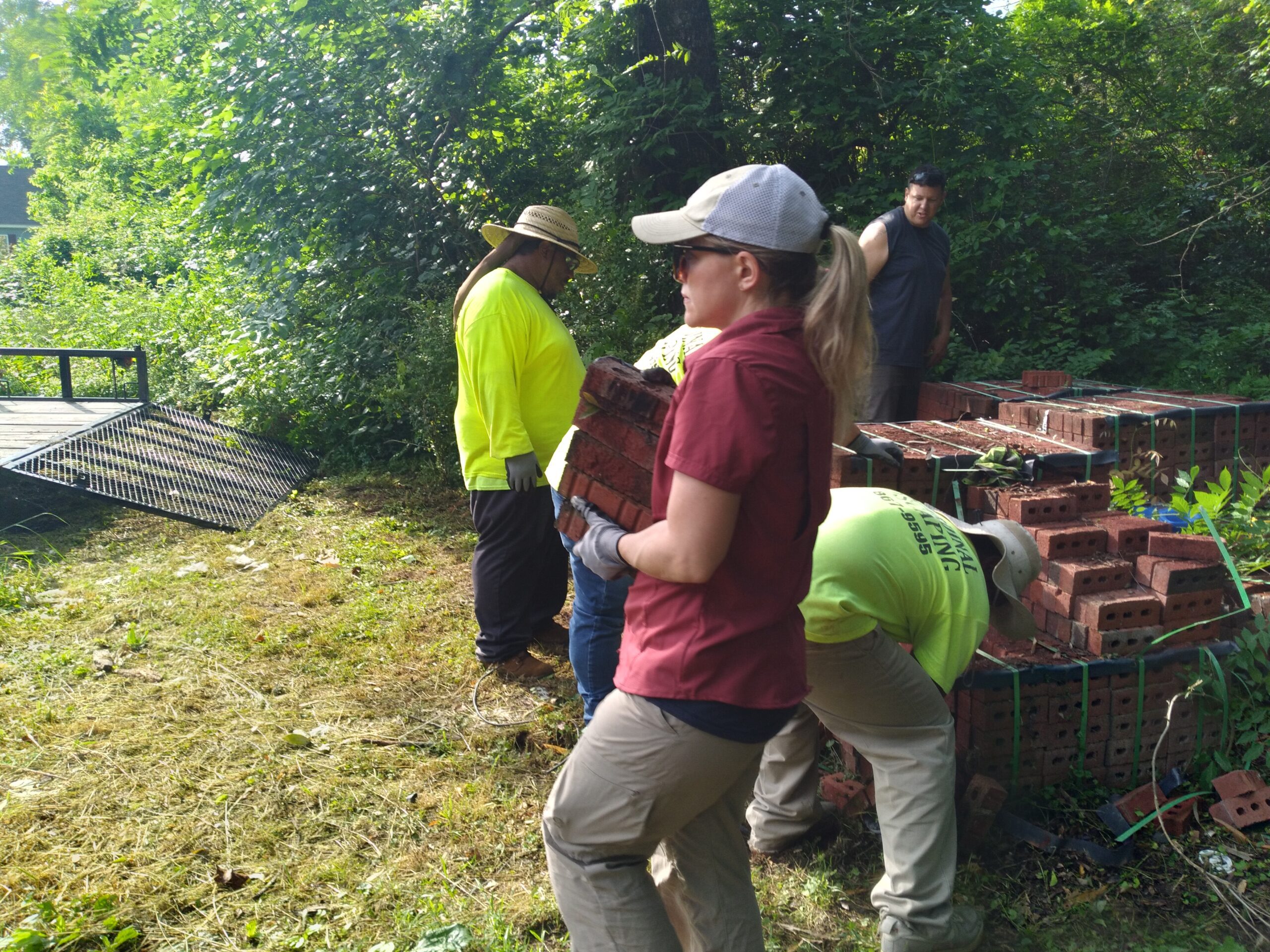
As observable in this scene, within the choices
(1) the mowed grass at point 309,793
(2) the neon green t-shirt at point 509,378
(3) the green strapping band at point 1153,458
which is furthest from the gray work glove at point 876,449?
(3) the green strapping band at point 1153,458

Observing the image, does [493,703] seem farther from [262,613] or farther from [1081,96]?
[1081,96]

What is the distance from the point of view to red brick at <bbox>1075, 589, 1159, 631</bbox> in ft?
11.6

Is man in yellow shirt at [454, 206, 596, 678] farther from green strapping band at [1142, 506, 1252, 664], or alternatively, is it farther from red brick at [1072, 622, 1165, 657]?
green strapping band at [1142, 506, 1252, 664]

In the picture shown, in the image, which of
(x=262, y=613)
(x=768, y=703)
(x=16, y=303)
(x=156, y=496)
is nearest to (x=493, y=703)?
(x=262, y=613)

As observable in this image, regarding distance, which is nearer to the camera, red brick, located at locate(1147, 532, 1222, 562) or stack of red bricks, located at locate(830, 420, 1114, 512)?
red brick, located at locate(1147, 532, 1222, 562)

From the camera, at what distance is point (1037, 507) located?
3.85 meters

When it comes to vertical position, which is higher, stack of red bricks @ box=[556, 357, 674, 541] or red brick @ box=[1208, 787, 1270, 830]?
stack of red bricks @ box=[556, 357, 674, 541]

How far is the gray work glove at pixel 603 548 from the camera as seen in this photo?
6.76 ft

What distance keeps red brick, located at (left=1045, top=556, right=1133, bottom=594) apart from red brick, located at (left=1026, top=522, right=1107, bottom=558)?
0.04 meters

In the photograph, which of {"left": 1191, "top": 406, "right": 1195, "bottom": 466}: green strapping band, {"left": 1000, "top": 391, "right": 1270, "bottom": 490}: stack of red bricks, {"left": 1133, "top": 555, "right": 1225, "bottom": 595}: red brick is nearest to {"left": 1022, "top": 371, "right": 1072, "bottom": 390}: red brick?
{"left": 1000, "top": 391, "right": 1270, "bottom": 490}: stack of red bricks

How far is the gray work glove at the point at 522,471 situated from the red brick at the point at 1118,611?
227 cm

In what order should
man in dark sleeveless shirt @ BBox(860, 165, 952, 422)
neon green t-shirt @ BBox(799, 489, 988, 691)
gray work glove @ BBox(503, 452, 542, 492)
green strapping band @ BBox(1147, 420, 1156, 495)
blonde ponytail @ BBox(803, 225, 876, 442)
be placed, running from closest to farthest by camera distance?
blonde ponytail @ BBox(803, 225, 876, 442), neon green t-shirt @ BBox(799, 489, 988, 691), gray work glove @ BBox(503, 452, 542, 492), green strapping band @ BBox(1147, 420, 1156, 495), man in dark sleeveless shirt @ BBox(860, 165, 952, 422)

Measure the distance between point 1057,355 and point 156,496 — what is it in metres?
6.62

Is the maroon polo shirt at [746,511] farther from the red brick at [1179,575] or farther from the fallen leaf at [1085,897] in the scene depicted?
the red brick at [1179,575]
